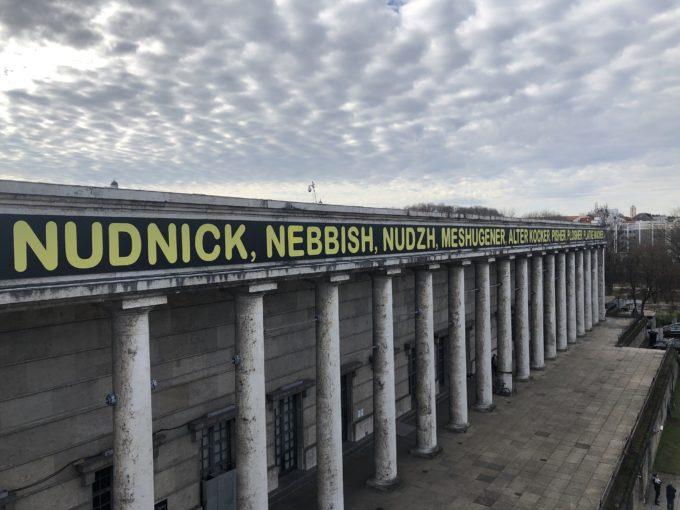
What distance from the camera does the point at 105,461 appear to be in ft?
41.1

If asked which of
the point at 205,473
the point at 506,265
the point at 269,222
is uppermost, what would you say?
the point at 269,222

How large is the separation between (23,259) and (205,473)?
9.74 meters

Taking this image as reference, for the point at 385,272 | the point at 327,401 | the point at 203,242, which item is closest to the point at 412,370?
the point at 385,272

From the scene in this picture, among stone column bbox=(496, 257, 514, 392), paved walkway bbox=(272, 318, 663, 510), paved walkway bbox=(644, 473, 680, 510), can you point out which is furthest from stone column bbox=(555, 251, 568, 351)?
paved walkway bbox=(644, 473, 680, 510)

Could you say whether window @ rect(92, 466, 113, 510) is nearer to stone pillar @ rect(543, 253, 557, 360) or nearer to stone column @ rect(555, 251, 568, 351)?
stone pillar @ rect(543, 253, 557, 360)

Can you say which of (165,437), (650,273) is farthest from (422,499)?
(650,273)

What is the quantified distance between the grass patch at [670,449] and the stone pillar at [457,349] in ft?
39.4

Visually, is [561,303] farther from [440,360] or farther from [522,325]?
[440,360]

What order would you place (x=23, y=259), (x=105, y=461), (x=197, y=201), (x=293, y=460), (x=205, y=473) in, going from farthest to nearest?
(x=293, y=460)
(x=205, y=473)
(x=105, y=461)
(x=197, y=201)
(x=23, y=259)

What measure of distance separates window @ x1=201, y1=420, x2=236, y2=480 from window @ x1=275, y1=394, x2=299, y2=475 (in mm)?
2257

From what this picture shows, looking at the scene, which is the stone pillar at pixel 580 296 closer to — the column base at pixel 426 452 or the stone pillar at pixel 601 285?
the stone pillar at pixel 601 285

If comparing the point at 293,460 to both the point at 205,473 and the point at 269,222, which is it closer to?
the point at 205,473

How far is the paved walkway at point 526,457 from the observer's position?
58.5 ft

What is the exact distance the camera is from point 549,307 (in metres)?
36.8
